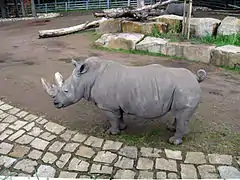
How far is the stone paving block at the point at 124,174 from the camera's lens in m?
3.44

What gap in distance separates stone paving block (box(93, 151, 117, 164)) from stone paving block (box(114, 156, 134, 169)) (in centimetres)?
9

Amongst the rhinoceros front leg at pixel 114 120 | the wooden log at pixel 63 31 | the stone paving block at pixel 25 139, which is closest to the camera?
the rhinoceros front leg at pixel 114 120

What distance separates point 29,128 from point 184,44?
5369 millimetres

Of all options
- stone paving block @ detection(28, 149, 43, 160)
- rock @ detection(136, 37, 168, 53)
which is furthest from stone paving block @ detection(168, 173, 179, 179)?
rock @ detection(136, 37, 168, 53)

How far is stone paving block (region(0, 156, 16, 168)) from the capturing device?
3701 millimetres

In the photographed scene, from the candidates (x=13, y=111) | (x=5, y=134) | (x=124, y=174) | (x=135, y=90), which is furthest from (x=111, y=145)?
(x=13, y=111)

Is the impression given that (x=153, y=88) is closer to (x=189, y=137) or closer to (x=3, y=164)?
(x=189, y=137)

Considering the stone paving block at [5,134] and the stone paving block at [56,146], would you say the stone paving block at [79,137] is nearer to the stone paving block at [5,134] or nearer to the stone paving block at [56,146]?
the stone paving block at [56,146]

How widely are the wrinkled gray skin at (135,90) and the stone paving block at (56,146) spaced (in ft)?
1.75

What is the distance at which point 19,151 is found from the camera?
396 centimetres

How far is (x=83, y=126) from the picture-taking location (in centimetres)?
461

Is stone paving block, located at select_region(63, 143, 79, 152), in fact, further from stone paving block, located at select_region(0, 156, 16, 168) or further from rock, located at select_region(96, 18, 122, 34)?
rock, located at select_region(96, 18, 122, 34)

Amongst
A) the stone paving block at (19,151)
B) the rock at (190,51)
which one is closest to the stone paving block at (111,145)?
the stone paving block at (19,151)

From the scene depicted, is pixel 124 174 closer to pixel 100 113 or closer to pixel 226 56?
pixel 100 113
